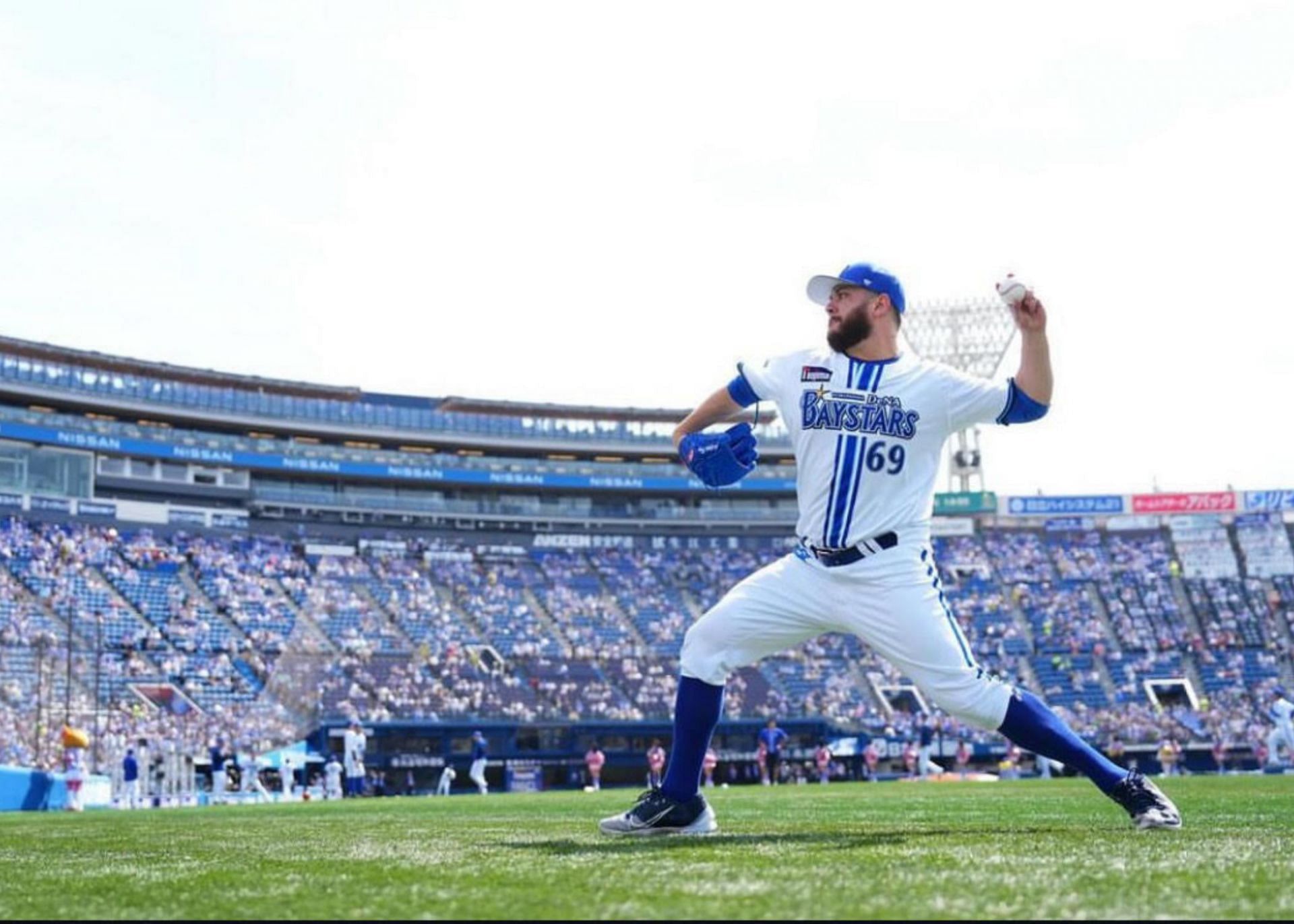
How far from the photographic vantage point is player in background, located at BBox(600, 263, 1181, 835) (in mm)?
6059

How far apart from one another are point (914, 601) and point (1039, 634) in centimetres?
4782

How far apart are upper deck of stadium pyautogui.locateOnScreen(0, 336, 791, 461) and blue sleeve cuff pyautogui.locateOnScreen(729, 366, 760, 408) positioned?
47799 millimetres

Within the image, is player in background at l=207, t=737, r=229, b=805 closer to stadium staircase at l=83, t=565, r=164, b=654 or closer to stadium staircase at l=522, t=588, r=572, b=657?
stadium staircase at l=83, t=565, r=164, b=654

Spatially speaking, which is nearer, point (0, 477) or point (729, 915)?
point (729, 915)

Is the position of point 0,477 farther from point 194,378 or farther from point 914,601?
point 914,601

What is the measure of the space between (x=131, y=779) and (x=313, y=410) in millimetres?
30133

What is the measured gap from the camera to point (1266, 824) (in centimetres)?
702

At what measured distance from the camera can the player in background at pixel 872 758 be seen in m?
38.8

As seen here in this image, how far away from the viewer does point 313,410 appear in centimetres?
5681

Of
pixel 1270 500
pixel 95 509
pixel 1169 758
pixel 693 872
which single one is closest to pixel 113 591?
pixel 95 509

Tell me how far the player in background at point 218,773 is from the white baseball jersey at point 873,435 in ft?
87.0

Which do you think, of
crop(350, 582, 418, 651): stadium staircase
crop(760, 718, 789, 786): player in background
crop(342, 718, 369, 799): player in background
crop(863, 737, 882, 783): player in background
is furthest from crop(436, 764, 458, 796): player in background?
crop(863, 737, 882, 783): player in background

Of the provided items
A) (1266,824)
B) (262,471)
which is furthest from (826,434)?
(262,471)

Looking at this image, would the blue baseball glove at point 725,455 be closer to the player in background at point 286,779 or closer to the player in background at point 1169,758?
the player in background at point 286,779
